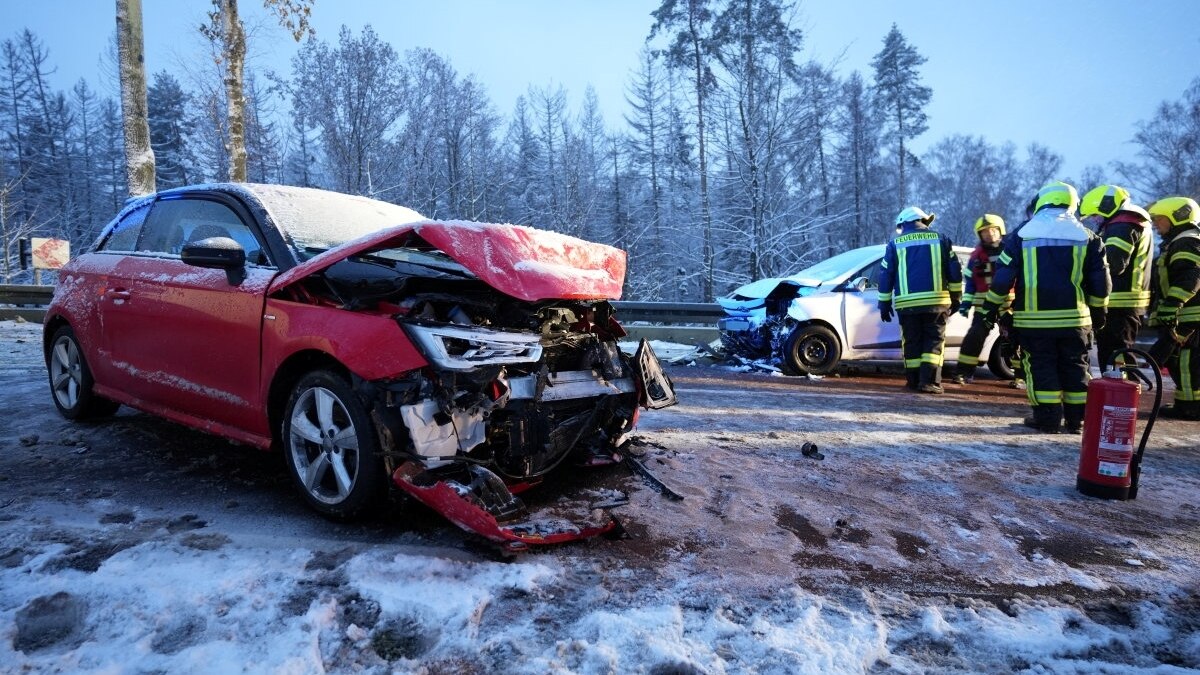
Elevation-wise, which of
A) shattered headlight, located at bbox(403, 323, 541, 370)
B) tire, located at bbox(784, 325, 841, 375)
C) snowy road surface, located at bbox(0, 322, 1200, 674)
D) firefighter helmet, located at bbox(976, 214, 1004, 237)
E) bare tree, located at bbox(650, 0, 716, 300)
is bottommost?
snowy road surface, located at bbox(0, 322, 1200, 674)

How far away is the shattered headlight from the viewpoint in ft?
7.82

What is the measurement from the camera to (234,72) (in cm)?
1022

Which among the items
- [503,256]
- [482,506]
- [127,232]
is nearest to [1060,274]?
[503,256]

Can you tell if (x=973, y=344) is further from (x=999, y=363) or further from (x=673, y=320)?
(x=673, y=320)

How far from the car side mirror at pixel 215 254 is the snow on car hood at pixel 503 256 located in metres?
0.23

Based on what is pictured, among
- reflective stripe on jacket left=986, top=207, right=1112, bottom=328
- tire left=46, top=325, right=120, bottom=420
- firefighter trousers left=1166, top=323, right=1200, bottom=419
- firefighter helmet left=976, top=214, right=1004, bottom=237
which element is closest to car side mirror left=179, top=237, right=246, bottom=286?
tire left=46, top=325, right=120, bottom=420

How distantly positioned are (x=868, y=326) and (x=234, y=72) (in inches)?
419

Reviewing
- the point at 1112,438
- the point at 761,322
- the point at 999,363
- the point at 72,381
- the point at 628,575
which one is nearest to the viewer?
the point at 628,575

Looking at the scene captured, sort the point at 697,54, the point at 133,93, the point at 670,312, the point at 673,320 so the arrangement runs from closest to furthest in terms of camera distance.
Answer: the point at 133,93 → the point at 670,312 → the point at 673,320 → the point at 697,54

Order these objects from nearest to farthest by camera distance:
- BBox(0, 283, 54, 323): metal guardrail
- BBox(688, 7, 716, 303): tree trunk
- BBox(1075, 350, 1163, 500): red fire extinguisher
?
BBox(1075, 350, 1163, 500): red fire extinguisher, BBox(0, 283, 54, 323): metal guardrail, BBox(688, 7, 716, 303): tree trunk

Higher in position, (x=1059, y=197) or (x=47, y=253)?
(x=47, y=253)

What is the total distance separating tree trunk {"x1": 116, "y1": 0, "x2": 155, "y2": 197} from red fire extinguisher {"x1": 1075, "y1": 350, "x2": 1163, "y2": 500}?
10590 millimetres

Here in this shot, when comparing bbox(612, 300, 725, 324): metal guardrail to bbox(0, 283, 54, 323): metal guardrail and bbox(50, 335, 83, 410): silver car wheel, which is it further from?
bbox(0, 283, 54, 323): metal guardrail

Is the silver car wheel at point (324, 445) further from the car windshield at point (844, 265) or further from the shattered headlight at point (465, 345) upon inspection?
the car windshield at point (844, 265)
